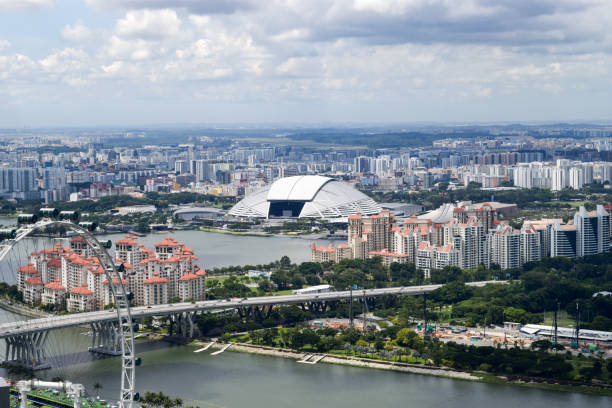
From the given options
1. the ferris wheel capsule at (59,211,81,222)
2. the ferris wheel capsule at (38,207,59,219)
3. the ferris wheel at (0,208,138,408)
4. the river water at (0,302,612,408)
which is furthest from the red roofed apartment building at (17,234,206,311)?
the ferris wheel capsule at (38,207,59,219)

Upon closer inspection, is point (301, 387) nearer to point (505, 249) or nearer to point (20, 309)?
point (20, 309)

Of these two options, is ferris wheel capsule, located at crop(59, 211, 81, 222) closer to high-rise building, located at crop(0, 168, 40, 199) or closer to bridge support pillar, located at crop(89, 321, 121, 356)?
bridge support pillar, located at crop(89, 321, 121, 356)

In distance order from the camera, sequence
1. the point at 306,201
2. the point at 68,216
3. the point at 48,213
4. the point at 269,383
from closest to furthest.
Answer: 1. the point at 48,213
2. the point at 68,216
3. the point at 269,383
4. the point at 306,201

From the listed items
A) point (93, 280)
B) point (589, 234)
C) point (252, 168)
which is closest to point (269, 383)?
point (93, 280)

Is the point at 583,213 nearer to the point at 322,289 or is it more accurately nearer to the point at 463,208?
the point at 463,208


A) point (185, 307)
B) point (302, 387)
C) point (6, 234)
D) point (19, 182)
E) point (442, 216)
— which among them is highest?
point (6, 234)

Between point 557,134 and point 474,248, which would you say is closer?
point 474,248

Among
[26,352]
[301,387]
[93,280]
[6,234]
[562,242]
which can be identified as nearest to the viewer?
[6,234]

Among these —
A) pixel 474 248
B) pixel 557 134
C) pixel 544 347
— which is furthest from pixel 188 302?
pixel 557 134
